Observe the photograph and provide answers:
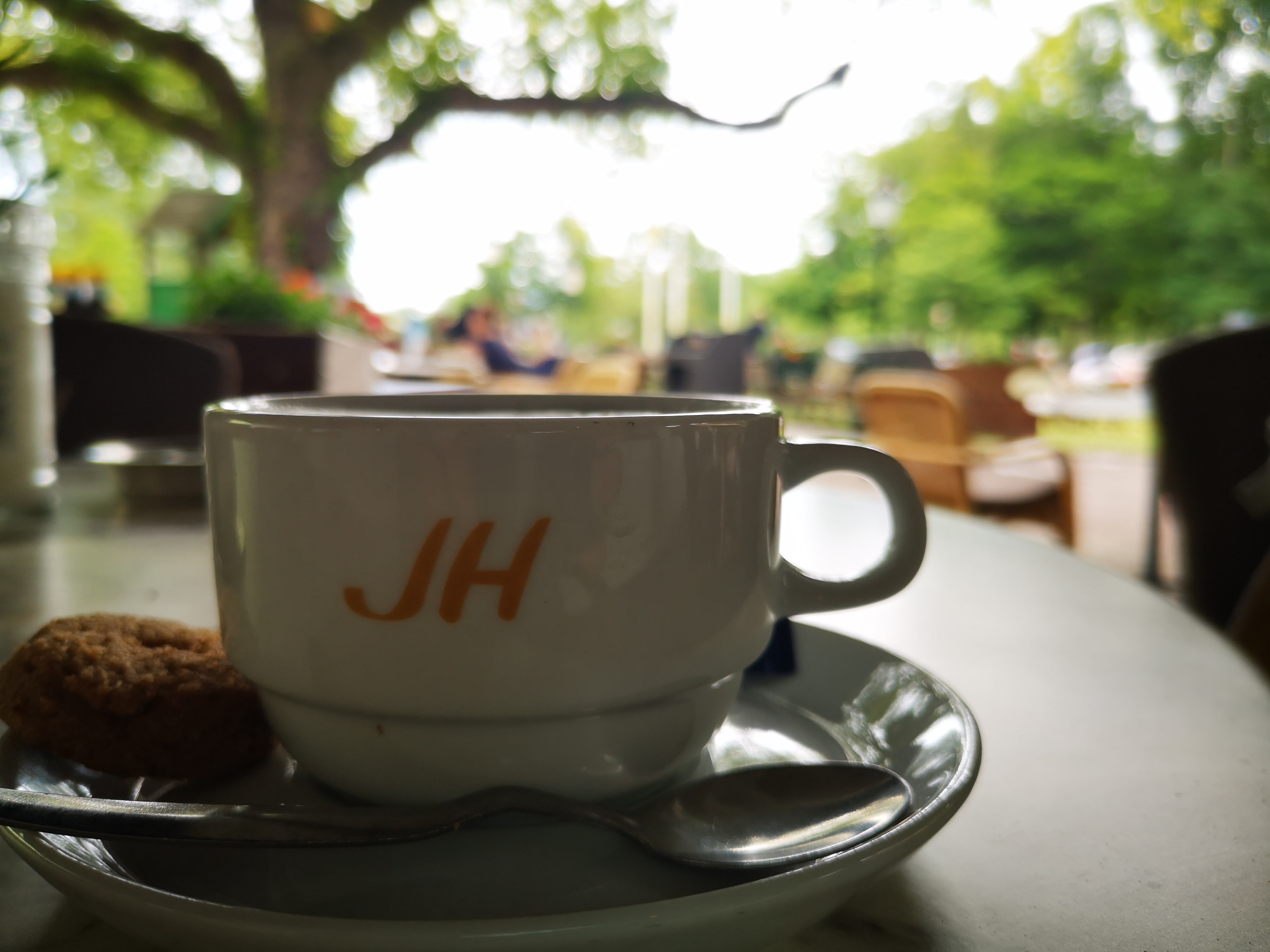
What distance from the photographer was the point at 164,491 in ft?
2.68

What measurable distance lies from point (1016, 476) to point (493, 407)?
8.50ft

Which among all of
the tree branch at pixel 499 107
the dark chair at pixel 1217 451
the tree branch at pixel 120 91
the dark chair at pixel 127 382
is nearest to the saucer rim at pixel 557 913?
the dark chair at pixel 127 382

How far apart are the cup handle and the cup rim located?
0.12 ft

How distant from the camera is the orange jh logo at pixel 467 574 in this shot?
25cm

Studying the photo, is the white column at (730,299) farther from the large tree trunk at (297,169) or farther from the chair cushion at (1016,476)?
the chair cushion at (1016,476)

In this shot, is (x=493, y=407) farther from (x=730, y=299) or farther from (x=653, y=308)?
(x=653, y=308)

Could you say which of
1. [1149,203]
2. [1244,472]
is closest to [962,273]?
[1149,203]

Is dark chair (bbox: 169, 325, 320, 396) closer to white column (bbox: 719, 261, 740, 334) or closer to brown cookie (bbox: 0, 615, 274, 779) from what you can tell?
brown cookie (bbox: 0, 615, 274, 779)

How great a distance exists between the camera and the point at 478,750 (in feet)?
0.87

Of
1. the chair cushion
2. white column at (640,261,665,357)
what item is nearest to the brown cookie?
the chair cushion

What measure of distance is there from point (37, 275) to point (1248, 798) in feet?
2.85

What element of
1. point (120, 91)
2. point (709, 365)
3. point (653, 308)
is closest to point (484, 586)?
point (709, 365)

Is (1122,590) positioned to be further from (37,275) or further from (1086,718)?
(37,275)

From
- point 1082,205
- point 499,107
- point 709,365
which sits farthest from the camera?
point 1082,205
